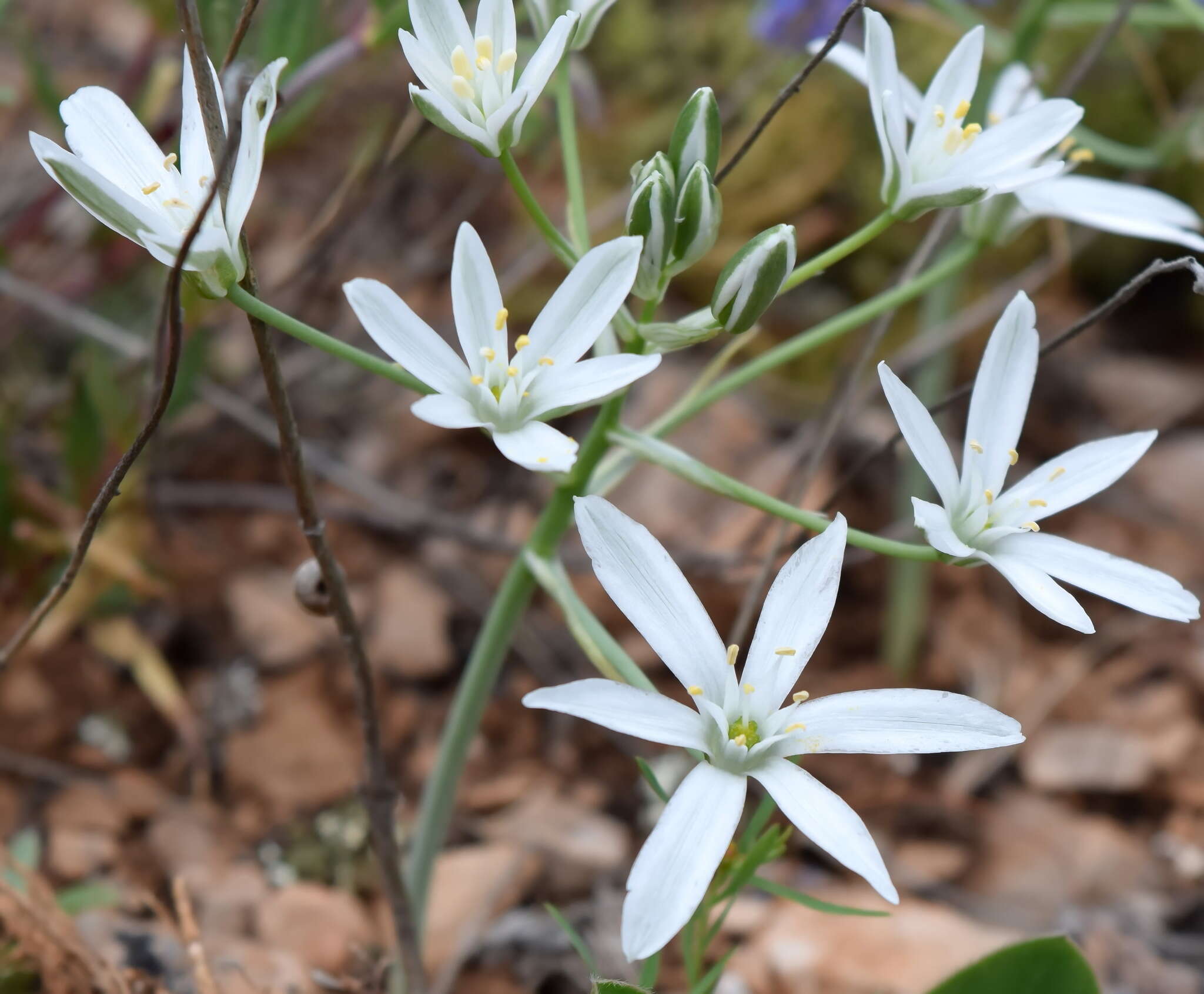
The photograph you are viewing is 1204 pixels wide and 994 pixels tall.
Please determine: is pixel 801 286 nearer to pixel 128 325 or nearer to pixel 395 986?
pixel 128 325

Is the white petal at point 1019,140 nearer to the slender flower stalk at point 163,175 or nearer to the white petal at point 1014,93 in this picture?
the white petal at point 1014,93

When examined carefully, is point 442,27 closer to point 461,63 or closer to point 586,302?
point 461,63

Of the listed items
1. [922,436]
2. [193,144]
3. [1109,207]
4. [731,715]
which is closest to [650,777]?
[731,715]

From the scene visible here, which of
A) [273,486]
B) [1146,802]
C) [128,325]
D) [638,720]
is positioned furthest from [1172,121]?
[128,325]

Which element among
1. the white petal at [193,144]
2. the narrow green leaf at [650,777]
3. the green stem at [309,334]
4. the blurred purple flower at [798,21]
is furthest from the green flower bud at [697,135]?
the blurred purple flower at [798,21]

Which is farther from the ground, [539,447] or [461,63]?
[461,63]
